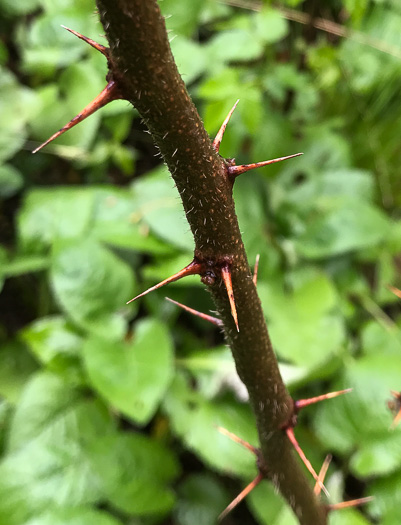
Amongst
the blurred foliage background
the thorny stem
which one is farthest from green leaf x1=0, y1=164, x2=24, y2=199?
the thorny stem

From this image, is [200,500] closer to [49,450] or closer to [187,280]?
[49,450]

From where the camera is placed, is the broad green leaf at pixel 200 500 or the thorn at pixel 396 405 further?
the broad green leaf at pixel 200 500

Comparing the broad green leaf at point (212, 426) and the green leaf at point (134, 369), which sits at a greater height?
the green leaf at point (134, 369)

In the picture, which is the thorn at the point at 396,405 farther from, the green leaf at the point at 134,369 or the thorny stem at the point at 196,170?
the green leaf at the point at 134,369

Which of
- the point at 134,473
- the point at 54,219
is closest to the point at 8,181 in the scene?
the point at 54,219

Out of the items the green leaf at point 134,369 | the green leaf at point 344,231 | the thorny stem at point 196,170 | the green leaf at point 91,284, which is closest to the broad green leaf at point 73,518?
the green leaf at point 134,369

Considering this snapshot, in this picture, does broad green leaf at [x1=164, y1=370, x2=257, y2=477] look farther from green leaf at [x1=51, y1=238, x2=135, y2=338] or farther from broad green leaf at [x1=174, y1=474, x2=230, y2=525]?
green leaf at [x1=51, y1=238, x2=135, y2=338]

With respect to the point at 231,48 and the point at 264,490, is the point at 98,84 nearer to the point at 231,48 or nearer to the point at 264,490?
the point at 231,48

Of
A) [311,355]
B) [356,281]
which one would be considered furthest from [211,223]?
[356,281]
